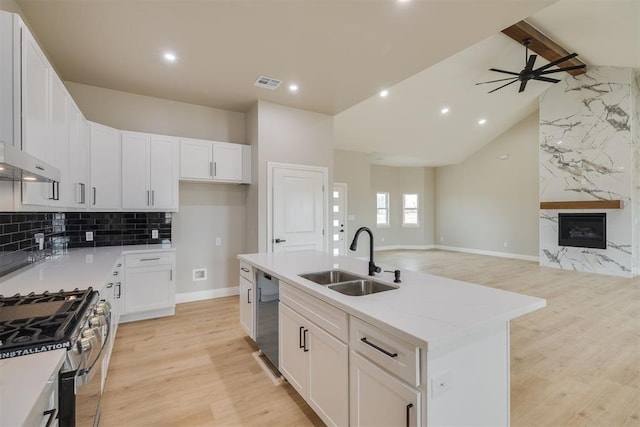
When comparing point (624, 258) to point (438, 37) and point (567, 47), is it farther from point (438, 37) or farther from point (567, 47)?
point (438, 37)

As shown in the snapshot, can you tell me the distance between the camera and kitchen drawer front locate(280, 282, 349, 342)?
1.59 meters

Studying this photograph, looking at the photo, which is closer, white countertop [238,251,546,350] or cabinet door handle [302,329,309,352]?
white countertop [238,251,546,350]

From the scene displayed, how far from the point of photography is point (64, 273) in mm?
2316

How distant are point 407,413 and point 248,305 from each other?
204 cm

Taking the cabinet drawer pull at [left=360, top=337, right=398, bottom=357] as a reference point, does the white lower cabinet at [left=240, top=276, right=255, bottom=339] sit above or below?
below

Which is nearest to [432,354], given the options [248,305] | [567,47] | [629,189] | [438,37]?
[248,305]

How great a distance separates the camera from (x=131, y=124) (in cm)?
416

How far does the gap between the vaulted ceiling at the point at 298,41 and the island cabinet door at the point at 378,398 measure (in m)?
2.57

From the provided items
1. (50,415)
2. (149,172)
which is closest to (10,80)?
(50,415)

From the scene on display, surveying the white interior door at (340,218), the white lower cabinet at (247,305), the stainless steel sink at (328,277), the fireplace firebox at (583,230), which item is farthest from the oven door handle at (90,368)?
the fireplace firebox at (583,230)

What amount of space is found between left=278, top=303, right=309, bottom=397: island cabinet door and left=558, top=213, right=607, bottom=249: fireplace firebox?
24.7 ft

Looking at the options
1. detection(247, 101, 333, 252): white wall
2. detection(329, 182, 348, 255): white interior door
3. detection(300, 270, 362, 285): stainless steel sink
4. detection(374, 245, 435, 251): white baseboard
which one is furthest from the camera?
detection(374, 245, 435, 251): white baseboard

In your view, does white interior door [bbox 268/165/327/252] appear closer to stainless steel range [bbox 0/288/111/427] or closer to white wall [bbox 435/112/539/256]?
stainless steel range [bbox 0/288/111/427]

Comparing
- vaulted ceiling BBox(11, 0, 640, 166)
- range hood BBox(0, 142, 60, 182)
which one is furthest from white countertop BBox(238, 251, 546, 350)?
vaulted ceiling BBox(11, 0, 640, 166)
